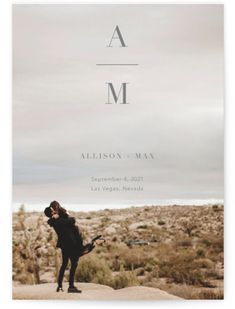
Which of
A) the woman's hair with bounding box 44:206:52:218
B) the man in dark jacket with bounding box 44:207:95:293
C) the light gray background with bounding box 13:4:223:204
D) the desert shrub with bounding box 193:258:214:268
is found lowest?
the desert shrub with bounding box 193:258:214:268

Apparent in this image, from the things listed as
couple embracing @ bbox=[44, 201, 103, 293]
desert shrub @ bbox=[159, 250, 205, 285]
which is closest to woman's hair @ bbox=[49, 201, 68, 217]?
couple embracing @ bbox=[44, 201, 103, 293]

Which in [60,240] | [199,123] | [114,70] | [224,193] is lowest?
[60,240]

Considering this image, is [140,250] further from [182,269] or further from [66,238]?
[66,238]

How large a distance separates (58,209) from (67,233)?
0.10 m

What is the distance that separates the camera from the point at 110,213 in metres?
2.08

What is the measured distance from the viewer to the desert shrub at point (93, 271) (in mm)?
2057

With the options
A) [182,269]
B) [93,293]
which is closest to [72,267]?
[93,293]

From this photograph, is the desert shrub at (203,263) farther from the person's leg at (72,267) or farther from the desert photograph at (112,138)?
the person's leg at (72,267)

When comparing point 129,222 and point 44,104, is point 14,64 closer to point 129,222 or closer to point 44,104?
point 44,104

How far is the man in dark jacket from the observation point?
2.07 metres

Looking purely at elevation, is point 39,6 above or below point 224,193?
above

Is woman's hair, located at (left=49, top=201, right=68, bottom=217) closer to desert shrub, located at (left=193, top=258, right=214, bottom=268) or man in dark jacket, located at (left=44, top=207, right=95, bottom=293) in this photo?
man in dark jacket, located at (left=44, top=207, right=95, bottom=293)
